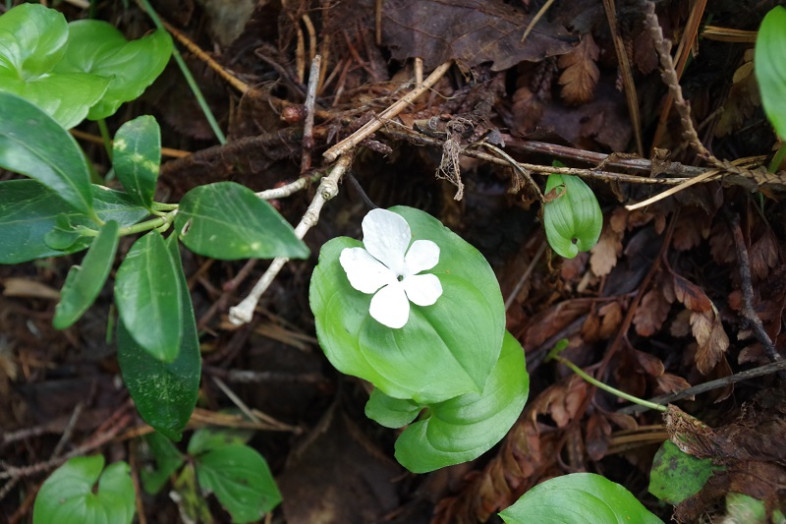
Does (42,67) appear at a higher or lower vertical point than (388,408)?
higher

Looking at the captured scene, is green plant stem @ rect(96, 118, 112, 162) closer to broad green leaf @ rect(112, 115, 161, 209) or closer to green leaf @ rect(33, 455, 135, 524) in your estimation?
broad green leaf @ rect(112, 115, 161, 209)

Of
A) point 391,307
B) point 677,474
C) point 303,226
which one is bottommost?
point 677,474

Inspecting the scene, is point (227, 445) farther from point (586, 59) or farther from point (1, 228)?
point (586, 59)

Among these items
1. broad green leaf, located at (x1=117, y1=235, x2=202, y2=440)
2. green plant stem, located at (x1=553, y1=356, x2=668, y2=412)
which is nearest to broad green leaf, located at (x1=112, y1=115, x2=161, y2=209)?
broad green leaf, located at (x1=117, y1=235, x2=202, y2=440)

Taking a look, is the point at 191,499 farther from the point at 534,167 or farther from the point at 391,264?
the point at 534,167

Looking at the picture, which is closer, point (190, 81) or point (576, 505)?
point (576, 505)

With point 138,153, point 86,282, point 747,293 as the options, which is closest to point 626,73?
point 747,293

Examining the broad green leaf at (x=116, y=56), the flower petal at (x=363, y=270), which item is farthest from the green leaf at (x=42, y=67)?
the flower petal at (x=363, y=270)
